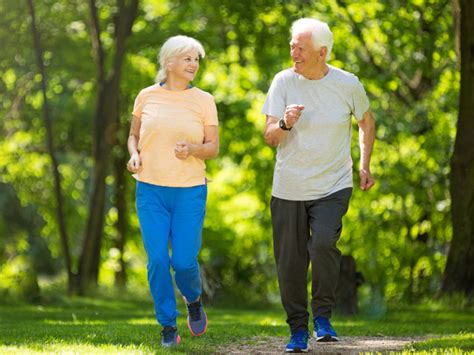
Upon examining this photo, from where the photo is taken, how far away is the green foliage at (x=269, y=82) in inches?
698

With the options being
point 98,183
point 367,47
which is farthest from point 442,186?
point 98,183

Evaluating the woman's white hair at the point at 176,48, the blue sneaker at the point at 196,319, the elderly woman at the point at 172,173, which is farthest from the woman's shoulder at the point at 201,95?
the blue sneaker at the point at 196,319

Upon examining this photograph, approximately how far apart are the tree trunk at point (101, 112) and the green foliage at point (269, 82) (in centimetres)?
45

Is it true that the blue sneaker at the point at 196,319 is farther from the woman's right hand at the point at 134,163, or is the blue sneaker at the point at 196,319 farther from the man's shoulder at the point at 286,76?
the man's shoulder at the point at 286,76

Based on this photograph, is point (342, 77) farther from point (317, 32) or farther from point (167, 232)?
point (167, 232)

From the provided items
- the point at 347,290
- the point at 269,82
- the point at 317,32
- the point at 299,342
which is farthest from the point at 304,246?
the point at 269,82

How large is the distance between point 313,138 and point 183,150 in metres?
0.88

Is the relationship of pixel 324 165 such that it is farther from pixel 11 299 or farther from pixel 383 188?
pixel 383 188

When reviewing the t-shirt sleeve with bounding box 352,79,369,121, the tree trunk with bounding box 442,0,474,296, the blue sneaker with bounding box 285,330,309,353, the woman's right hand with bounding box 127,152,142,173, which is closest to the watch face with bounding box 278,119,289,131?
the t-shirt sleeve with bounding box 352,79,369,121

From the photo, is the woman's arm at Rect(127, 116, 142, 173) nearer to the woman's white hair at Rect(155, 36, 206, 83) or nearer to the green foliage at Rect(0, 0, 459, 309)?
the woman's white hair at Rect(155, 36, 206, 83)

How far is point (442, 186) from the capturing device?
61.4 feet

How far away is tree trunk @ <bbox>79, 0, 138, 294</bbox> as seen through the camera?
17.6 meters

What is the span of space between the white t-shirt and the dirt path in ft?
3.52

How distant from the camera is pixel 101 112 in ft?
59.6
